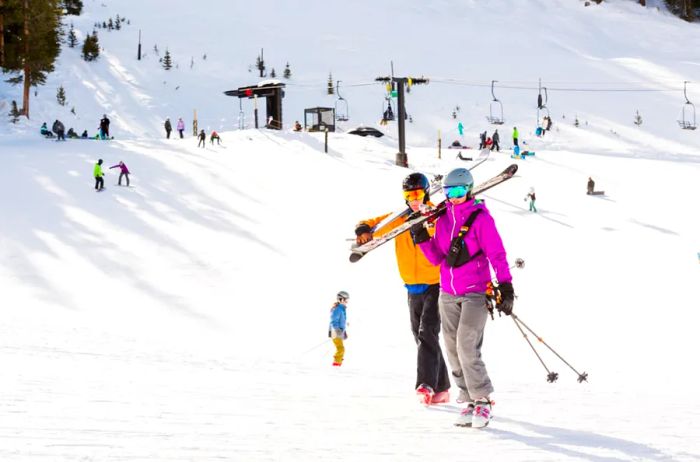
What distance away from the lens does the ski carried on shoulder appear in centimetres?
473

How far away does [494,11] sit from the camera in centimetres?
7338

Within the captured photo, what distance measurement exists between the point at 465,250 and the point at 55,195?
20.5 metres

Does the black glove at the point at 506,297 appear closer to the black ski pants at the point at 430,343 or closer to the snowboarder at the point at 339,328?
the black ski pants at the point at 430,343

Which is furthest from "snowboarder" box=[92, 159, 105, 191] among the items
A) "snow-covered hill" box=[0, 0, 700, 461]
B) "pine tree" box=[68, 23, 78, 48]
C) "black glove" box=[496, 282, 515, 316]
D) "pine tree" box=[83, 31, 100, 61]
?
"pine tree" box=[68, 23, 78, 48]

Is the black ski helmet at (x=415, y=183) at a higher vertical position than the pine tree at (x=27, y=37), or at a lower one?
lower

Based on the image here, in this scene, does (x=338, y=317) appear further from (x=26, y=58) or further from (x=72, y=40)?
(x=72, y=40)

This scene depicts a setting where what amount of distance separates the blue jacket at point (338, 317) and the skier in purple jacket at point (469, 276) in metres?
5.08

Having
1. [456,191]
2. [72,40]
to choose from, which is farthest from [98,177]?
[72,40]

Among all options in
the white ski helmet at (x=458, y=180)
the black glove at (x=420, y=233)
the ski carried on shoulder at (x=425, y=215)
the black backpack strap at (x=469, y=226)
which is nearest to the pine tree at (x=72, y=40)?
the ski carried on shoulder at (x=425, y=215)

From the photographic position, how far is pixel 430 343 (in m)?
5.30

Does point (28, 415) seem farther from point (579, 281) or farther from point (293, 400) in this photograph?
point (579, 281)

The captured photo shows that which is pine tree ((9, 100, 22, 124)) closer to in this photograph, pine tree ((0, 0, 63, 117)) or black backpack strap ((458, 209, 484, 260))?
pine tree ((0, 0, 63, 117))

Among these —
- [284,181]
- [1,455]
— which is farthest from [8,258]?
[1,455]

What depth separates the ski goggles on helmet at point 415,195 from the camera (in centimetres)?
529
